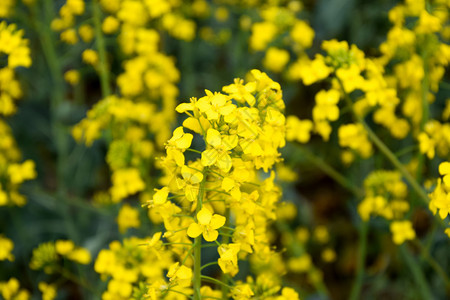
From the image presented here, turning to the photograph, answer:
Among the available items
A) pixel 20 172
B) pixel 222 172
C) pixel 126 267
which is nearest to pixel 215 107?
pixel 222 172

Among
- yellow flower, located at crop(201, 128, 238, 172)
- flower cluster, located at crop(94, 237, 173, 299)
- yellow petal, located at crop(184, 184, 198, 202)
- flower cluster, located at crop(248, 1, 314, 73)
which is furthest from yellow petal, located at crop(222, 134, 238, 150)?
flower cluster, located at crop(248, 1, 314, 73)

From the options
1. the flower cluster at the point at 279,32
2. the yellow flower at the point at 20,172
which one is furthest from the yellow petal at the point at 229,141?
the flower cluster at the point at 279,32

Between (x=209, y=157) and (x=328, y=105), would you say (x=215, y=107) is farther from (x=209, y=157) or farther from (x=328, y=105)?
(x=328, y=105)

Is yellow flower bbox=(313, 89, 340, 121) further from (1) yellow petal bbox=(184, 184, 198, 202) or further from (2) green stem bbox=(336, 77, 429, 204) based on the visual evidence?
(1) yellow petal bbox=(184, 184, 198, 202)

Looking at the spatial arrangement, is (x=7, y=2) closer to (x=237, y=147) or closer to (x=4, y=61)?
(x=4, y=61)

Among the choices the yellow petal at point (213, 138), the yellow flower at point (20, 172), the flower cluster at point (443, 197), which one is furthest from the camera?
the yellow flower at point (20, 172)

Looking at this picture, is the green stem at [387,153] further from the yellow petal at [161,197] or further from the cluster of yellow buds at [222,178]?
the yellow petal at [161,197]
